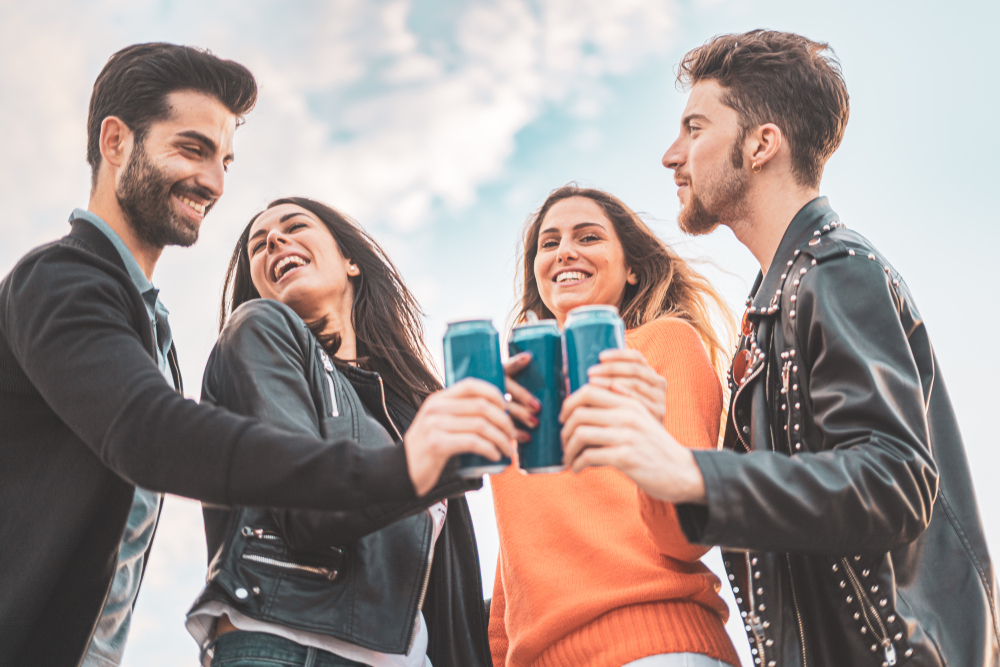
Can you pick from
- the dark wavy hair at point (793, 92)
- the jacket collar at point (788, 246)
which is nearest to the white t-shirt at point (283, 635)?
the jacket collar at point (788, 246)

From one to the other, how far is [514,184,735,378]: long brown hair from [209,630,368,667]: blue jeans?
2.21m

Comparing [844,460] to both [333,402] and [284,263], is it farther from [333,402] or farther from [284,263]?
[284,263]

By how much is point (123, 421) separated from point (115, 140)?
178 centimetres

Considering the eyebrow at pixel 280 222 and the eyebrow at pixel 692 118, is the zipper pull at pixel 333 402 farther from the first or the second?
the eyebrow at pixel 692 118

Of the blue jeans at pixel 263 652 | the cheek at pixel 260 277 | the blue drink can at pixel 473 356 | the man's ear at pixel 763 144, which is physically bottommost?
the blue jeans at pixel 263 652

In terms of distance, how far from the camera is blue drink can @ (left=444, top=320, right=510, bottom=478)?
200 centimetres

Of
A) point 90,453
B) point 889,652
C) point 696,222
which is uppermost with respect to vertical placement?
point 696,222

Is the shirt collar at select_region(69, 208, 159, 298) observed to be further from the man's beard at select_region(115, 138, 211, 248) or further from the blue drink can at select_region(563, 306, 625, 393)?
the blue drink can at select_region(563, 306, 625, 393)

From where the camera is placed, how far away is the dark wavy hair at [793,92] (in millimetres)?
3596

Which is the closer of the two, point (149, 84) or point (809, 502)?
point (809, 502)

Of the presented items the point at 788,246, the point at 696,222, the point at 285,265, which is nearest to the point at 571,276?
the point at 696,222

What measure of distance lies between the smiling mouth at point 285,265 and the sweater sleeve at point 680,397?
1.74 metres

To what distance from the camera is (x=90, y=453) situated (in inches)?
103

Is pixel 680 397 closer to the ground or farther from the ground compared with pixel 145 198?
closer to the ground
